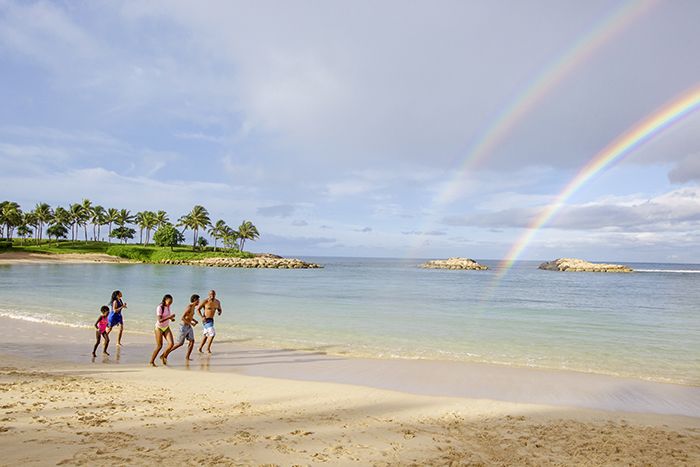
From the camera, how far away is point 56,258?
93875 mm

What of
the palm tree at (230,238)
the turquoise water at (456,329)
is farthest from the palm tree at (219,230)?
the turquoise water at (456,329)

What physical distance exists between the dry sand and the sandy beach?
96.3m

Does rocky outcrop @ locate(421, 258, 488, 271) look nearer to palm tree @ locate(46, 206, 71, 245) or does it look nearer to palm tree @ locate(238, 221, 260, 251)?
palm tree @ locate(238, 221, 260, 251)

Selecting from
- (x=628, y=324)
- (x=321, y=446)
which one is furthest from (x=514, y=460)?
(x=628, y=324)

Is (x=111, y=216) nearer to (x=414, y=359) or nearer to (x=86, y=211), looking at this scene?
(x=86, y=211)

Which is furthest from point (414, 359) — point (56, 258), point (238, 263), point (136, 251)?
point (136, 251)

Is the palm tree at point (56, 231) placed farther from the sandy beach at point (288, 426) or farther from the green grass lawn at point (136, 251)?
the sandy beach at point (288, 426)

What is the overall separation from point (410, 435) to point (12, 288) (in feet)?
137

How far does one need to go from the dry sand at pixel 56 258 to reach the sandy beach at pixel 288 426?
96330mm

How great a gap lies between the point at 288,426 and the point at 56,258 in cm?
10730

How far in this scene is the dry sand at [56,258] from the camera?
88444mm

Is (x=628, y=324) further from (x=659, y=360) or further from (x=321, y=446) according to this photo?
(x=321, y=446)

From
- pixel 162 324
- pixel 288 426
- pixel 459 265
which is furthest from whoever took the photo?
pixel 459 265

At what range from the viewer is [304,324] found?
69.9 feet
